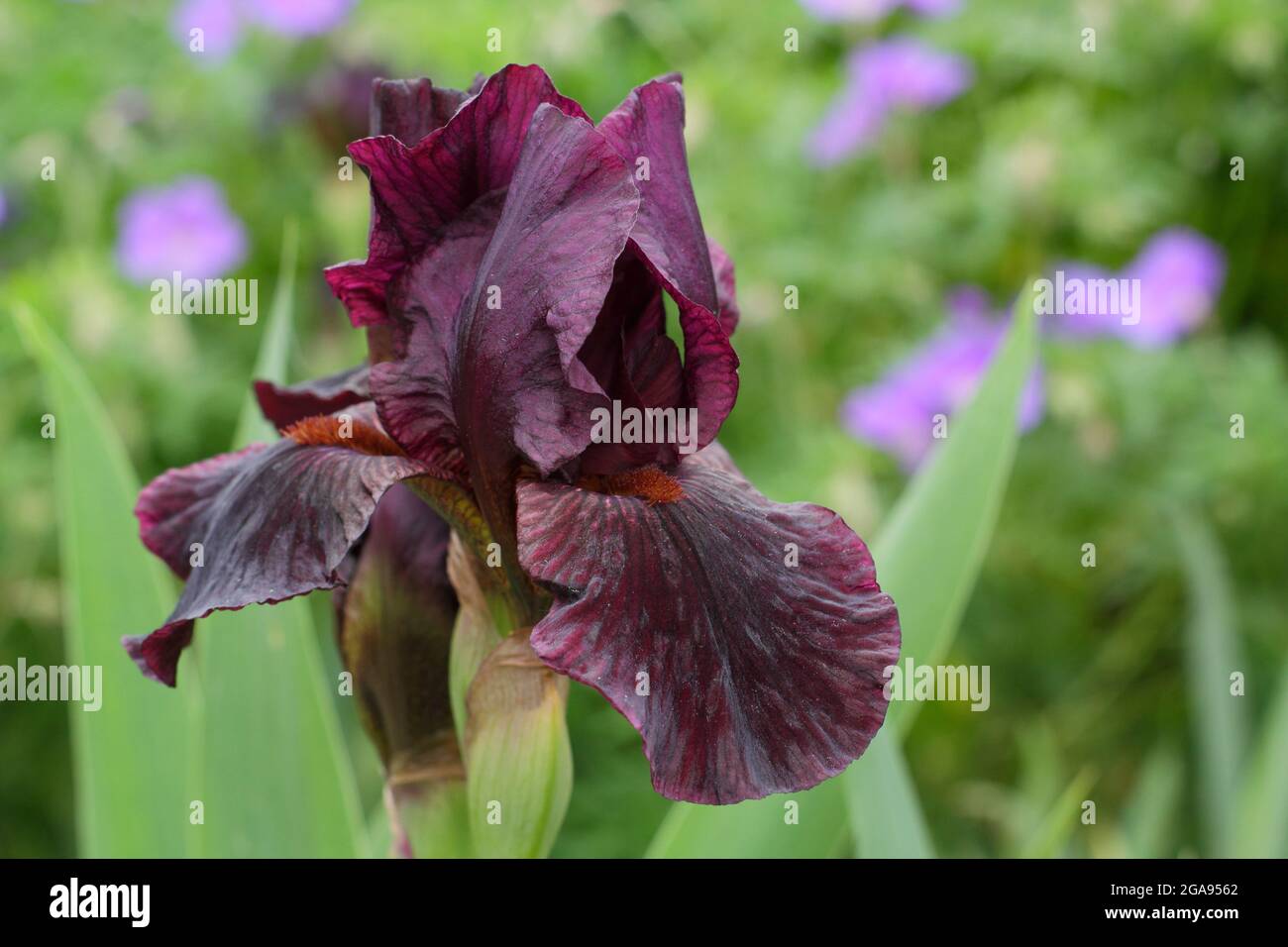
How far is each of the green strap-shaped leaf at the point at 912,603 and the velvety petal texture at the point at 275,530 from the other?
12.8 inches

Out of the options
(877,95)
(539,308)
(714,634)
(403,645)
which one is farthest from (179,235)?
(714,634)

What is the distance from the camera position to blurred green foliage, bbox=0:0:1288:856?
1.75m

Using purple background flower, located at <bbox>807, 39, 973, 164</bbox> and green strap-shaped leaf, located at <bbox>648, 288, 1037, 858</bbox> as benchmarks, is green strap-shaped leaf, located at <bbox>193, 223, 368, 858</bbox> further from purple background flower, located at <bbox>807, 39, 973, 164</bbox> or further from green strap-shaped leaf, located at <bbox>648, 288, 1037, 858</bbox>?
purple background flower, located at <bbox>807, 39, 973, 164</bbox>

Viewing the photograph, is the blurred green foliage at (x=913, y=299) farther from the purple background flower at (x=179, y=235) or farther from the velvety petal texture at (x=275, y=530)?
the velvety petal texture at (x=275, y=530)

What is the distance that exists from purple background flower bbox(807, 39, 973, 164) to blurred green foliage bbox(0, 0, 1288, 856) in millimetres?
53

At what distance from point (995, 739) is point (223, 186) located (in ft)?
5.61

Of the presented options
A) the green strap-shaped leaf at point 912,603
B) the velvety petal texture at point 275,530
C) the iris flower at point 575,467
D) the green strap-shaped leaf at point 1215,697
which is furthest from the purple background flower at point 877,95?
the velvety petal texture at point 275,530

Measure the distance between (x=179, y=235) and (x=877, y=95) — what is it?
1.17 metres

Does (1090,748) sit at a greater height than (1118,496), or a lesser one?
lesser

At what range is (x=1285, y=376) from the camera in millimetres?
1951

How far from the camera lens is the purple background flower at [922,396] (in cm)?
180

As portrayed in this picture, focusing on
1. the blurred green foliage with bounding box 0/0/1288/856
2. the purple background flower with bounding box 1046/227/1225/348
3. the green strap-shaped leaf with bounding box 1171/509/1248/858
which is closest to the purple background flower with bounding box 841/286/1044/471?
the blurred green foliage with bounding box 0/0/1288/856

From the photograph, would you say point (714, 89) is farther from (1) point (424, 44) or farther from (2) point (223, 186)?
(2) point (223, 186)
